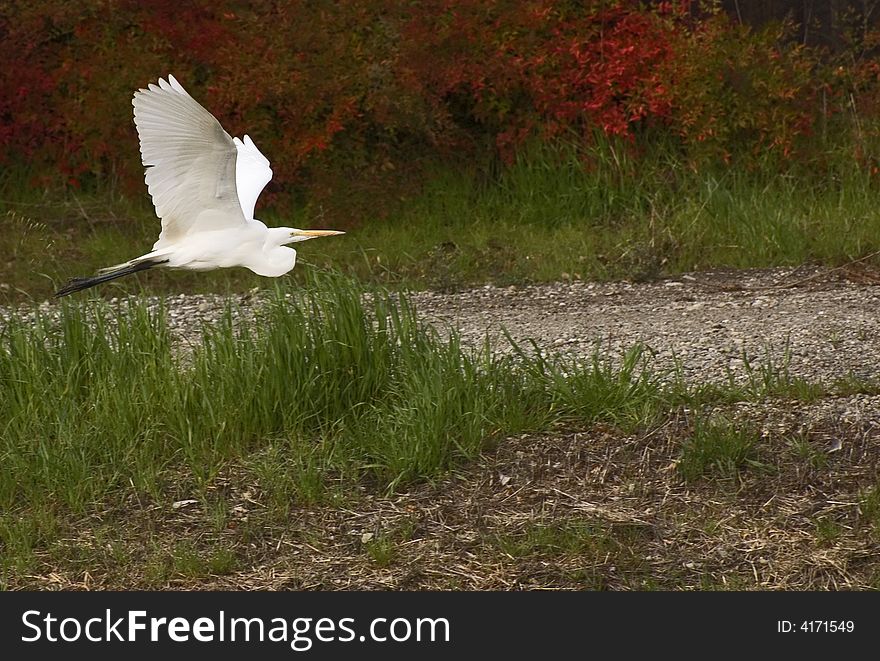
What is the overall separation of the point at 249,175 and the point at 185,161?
812mm

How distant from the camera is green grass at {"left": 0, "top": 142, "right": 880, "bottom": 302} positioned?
7.61m

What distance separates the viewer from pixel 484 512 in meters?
4.39

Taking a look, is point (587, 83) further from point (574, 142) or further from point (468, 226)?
point (468, 226)

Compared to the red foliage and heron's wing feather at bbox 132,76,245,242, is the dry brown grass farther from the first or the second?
the red foliage

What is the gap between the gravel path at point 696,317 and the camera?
546cm

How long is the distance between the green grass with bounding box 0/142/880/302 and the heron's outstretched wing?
8.44ft

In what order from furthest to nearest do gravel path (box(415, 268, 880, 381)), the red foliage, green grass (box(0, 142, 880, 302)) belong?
the red foliage, green grass (box(0, 142, 880, 302)), gravel path (box(415, 268, 880, 381))

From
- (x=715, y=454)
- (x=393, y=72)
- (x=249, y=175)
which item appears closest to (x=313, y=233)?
(x=249, y=175)

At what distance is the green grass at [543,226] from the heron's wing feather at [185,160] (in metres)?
2.58

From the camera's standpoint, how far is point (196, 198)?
464cm

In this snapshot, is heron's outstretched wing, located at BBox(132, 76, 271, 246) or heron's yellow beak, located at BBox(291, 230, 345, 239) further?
heron's yellow beak, located at BBox(291, 230, 345, 239)

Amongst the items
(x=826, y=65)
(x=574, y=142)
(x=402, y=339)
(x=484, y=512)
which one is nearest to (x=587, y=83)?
(x=574, y=142)

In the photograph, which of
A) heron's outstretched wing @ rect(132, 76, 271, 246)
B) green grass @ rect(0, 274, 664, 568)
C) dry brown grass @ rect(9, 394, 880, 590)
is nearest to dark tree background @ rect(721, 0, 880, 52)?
green grass @ rect(0, 274, 664, 568)

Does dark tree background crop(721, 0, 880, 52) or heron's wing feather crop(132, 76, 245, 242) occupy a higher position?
dark tree background crop(721, 0, 880, 52)
